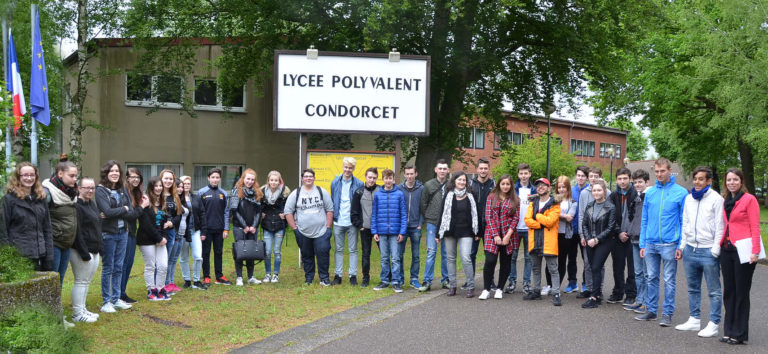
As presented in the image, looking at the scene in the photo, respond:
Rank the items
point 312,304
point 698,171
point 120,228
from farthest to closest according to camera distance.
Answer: point 312,304 < point 120,228 < point 698,171

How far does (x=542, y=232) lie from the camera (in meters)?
8.66

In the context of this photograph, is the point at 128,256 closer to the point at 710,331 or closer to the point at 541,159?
the point at 710,331

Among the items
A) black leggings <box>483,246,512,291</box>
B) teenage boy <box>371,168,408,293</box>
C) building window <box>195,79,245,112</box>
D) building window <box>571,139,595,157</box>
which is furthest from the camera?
building window <box>571,139,595,157</box>

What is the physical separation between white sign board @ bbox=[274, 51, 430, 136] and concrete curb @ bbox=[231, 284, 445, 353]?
3819 millimetres

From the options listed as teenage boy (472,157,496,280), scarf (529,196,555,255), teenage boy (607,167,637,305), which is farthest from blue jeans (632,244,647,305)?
teenage boy (472,157,496,280)

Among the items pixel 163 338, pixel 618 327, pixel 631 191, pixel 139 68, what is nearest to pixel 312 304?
pixel 163 338

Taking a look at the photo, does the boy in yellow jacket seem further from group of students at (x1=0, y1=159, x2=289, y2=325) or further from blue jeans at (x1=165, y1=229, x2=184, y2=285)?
blue jeans at (x1=165, y1=229, x2=184, y2=285)

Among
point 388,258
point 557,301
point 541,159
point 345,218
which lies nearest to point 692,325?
point 557,301

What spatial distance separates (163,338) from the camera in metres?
6.42

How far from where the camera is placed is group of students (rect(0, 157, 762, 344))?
6.53m

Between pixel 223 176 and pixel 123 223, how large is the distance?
17.5 metres

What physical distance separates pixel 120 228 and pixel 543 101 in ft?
56.0

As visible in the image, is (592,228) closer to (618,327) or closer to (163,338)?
(618,327)

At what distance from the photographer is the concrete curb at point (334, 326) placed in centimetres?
613
